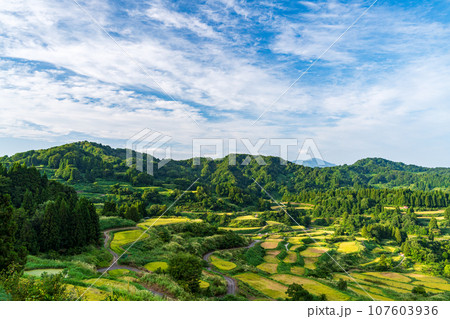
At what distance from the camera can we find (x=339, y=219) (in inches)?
3915

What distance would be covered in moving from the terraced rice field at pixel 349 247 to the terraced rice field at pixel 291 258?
1253 cm

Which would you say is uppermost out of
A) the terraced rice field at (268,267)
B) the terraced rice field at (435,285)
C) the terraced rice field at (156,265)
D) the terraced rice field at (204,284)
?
the terraced rice field at (156,265)

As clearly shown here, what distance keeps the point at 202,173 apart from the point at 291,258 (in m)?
95.5

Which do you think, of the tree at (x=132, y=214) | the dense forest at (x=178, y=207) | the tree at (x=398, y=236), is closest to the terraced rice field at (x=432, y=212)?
the dense forest at (x=178, y=207)

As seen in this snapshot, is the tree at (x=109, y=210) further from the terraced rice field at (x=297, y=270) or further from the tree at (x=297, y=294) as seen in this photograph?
the tree at (x=297, y=294)

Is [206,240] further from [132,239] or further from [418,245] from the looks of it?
[418,245]

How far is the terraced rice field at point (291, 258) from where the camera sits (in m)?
40.4

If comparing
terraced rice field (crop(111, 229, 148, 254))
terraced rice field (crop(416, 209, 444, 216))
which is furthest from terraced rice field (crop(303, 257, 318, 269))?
terraced rice field (crop(416, 209, 444, 216))

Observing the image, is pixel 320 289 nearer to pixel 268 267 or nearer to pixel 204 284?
pixel 204 284

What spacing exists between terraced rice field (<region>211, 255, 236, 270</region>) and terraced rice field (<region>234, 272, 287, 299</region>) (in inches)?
93.7

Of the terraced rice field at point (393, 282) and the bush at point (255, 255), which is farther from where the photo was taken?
the bush at point (255, 255)

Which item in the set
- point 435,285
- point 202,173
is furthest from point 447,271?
point 202,173

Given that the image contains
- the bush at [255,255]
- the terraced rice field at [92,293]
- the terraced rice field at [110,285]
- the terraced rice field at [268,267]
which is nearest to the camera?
the terraced rice field at [92,293]

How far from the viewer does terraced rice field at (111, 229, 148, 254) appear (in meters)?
26.8
